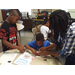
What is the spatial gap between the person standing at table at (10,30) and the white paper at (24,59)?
0.11 metres

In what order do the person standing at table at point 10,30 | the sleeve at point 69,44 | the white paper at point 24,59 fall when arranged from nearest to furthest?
the sleeve at point 69,44 < the white paper at point 24,59 < the person standing at table at point 10,30

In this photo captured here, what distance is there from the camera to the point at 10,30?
1.18 metres

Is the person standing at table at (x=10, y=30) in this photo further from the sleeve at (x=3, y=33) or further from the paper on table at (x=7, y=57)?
the paper on table at (x=7, y=57)

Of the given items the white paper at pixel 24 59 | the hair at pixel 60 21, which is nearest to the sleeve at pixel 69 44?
the hair at pixel 60 21

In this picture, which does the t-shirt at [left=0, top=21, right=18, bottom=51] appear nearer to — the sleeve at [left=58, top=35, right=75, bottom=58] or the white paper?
the white paper

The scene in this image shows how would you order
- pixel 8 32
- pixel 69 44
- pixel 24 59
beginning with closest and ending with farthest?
1. pixel 69 44
2. pixel 24 59
3. pixel 8 32

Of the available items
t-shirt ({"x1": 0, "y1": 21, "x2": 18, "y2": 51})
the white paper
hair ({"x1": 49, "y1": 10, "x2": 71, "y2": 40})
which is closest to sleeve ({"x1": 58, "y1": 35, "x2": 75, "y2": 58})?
hair ({"x1": 49, "y1": 10, "x2": 71, "y2": 40})

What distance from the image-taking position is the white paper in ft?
3.10

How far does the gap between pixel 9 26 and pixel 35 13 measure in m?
3.42

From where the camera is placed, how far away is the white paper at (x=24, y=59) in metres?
→ 0.95

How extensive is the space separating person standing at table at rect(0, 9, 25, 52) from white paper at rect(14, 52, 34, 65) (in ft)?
0.35

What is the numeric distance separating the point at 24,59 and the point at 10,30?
50 centimetres

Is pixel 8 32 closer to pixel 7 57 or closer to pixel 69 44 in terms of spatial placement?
pixel 7 57

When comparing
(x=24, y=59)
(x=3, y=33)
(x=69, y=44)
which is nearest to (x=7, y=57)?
(x=24, y=59)
